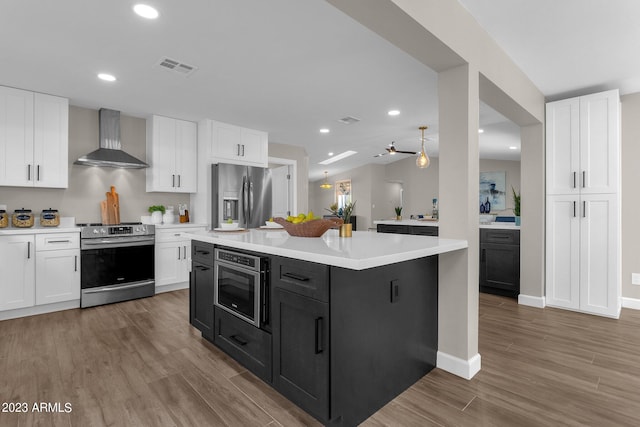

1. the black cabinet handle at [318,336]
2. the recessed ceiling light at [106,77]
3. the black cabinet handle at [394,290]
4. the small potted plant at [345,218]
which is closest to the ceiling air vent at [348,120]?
the small potted plant at [345,218]

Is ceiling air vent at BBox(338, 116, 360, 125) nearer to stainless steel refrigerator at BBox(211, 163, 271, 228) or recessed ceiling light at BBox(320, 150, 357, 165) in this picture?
stainless steel refrigerator at BBox(211, 163, 271, 228)

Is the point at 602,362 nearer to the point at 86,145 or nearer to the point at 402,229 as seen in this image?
the point at 402,229

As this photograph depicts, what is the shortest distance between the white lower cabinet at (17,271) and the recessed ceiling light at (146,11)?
2543 mm

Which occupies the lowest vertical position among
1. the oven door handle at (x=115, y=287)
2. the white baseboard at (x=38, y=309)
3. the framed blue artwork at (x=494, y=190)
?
the white baseboard at (x=38, y=309)

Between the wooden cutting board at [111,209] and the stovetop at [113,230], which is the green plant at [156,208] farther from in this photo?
the stovetop at [113,230]

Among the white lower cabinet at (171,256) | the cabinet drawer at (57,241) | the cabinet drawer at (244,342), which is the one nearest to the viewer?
the cabinet drawer at (244,342)

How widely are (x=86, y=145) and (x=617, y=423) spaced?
547cm

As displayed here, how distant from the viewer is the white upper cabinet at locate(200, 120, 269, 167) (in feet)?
15.6

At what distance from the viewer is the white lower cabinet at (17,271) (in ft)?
10.5

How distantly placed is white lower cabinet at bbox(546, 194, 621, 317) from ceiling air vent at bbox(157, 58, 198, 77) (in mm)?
3974

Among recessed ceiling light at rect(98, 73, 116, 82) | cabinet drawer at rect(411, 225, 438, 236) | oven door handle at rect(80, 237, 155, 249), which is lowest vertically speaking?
oven door handle at rect(80, 237, 155, 249)

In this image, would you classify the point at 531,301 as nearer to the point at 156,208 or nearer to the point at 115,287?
the point at 115,287

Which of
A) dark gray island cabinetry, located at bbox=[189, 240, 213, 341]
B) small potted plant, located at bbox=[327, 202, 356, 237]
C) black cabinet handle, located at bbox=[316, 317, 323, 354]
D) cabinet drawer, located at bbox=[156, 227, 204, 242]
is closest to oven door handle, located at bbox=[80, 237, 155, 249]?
cabinet drawer, located at bbox=[156, 227, 204, 242]

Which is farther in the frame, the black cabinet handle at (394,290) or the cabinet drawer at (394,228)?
the cabinet drawer at (394,228)
